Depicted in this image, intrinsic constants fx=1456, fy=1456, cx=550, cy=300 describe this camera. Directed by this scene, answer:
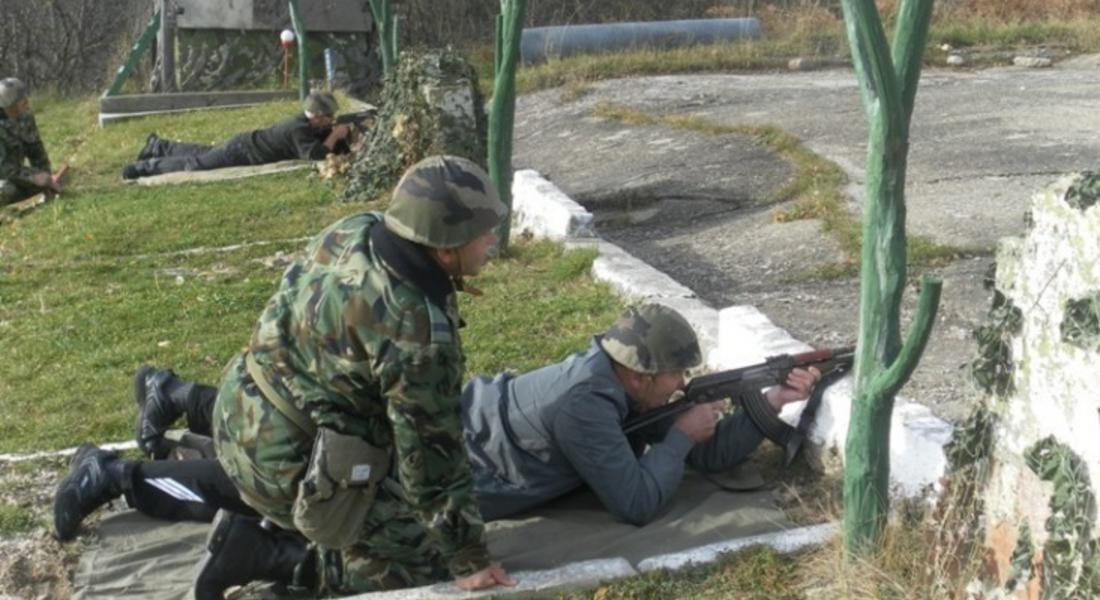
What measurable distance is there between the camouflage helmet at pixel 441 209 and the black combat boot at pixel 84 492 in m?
1.62

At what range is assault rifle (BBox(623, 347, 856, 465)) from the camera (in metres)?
5.05

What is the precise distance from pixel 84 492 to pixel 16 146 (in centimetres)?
859

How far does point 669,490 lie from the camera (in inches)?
191

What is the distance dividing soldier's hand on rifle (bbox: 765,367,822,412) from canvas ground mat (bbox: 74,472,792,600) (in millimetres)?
286

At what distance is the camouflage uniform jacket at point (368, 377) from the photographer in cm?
397

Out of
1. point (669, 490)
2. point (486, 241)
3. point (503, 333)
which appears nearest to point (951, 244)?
point (503, 333)

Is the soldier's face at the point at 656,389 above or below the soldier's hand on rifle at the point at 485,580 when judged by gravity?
above

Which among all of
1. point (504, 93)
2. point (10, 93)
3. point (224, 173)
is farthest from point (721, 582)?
point (10, 93)

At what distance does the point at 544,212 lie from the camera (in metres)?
9.12

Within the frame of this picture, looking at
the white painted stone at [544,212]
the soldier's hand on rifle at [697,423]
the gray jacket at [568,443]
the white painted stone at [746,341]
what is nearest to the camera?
the gray jacket at [568,443]

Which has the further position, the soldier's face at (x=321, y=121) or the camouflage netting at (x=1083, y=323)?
the soldier's face at (x=321, y=121)

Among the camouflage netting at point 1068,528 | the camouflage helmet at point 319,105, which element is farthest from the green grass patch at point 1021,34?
the camouflage netting at point 1068,528

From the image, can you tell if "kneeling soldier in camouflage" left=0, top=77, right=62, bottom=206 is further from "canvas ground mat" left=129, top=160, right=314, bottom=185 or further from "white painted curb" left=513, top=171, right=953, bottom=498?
"white painted curb" left=513, top=171, right=953, bottom=498

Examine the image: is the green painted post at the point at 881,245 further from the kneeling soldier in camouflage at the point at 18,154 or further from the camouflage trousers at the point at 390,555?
the kneeling soldier in camouflage at the point at 18,154
